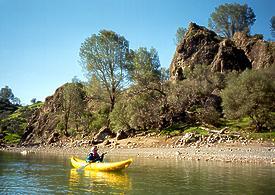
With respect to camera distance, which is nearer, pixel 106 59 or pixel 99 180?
pixel 99 180

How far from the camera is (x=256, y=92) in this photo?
40.3 metres

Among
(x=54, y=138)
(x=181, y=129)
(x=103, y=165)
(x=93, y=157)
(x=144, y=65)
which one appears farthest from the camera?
(x=54, y=138)

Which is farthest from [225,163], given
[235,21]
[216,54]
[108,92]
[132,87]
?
[235,21]

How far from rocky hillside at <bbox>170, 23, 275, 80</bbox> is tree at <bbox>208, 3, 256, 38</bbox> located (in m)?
7.76

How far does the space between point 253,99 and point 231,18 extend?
49616mm

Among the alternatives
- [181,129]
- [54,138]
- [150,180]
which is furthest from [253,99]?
[54,138]

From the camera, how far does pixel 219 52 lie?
6856 centimetres

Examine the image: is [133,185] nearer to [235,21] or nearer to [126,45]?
[126,45]

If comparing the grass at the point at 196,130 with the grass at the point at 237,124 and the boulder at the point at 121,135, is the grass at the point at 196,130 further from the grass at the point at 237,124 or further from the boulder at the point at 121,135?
the boulder at the point at 121,135

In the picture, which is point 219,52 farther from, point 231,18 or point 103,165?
point 103,165

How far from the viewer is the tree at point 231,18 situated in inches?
3282

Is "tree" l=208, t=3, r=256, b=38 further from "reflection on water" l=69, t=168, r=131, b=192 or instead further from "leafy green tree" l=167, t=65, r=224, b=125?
"reflection on water" l=69, t=168, r=131, b=192

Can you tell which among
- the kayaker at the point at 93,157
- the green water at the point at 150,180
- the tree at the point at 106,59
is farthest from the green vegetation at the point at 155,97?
the kayaker at the point at 93,157

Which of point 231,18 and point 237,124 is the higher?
point 231,18
